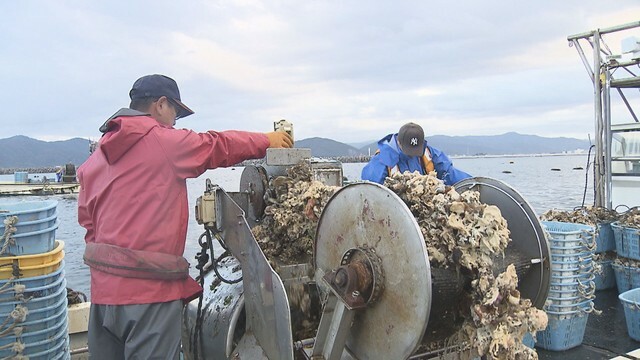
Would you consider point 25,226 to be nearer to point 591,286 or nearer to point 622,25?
point 591,286

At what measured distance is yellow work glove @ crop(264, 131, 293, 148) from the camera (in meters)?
2.83

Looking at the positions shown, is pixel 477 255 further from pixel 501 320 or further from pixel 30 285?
pixel 30 285

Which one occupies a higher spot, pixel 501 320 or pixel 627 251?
pixel 501 320

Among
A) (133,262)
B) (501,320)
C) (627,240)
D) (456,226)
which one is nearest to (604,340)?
(627,240)

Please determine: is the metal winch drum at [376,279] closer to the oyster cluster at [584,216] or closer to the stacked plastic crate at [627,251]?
the oyster cluster at [584,216]

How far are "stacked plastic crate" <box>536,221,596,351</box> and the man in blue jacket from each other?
114 centimetres

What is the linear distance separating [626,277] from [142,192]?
568 cm

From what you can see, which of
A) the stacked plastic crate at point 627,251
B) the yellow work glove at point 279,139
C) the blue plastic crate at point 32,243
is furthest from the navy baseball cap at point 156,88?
the stacked plastic crate at point 627,251

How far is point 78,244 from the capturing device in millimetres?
17547

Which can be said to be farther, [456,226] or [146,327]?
[146,327]

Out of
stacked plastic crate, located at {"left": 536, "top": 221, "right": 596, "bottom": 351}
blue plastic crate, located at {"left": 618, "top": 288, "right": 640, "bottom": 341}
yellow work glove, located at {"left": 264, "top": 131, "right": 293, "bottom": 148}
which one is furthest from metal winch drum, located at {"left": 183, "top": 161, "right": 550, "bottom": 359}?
blue plastic crate, located at {"left": 618, "top": 288, "right": 640, "bottom": 341}

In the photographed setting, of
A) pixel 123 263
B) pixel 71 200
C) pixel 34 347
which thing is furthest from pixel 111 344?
pixel 71 200

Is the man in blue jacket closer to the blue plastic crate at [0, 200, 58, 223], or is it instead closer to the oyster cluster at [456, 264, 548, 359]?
the oyster cluster at [456, 264, 548, 359]

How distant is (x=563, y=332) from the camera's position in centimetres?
446
